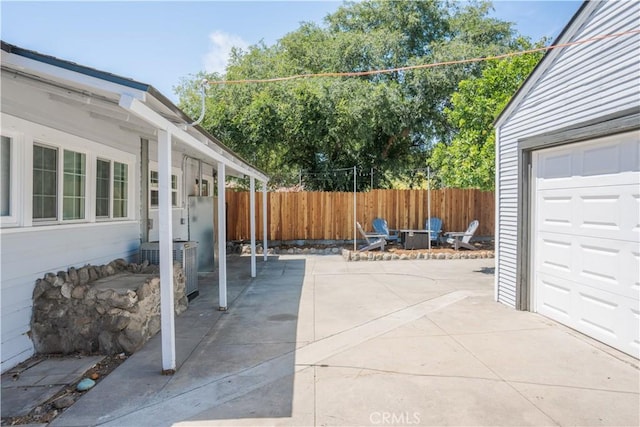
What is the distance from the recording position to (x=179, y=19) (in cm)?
759

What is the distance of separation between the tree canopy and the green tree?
12.5ft

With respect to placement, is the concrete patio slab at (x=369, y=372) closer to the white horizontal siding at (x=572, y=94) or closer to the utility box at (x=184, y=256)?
the utility box at (x=184, y=256)

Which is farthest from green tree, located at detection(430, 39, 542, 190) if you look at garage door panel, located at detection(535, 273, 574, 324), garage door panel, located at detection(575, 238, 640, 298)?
garage door panel, located at detection(575, 238, 640, 298)

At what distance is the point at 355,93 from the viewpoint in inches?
544

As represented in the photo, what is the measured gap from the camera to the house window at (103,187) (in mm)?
5320

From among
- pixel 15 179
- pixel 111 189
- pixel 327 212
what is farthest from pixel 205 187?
pixel 15 179

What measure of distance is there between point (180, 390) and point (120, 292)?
1536 mm

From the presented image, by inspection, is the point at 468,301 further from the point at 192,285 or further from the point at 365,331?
the point at 192,285

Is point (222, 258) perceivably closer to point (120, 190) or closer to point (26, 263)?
point (120, 190)

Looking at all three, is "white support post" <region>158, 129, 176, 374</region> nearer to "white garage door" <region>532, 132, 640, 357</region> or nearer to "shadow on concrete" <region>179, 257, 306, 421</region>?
"shadow on concrete" <region>179, 257, 306, 421</region>

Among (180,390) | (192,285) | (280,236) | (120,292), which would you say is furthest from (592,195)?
(280,236)

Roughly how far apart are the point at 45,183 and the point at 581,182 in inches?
243

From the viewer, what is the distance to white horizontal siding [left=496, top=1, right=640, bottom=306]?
3.83 meters
